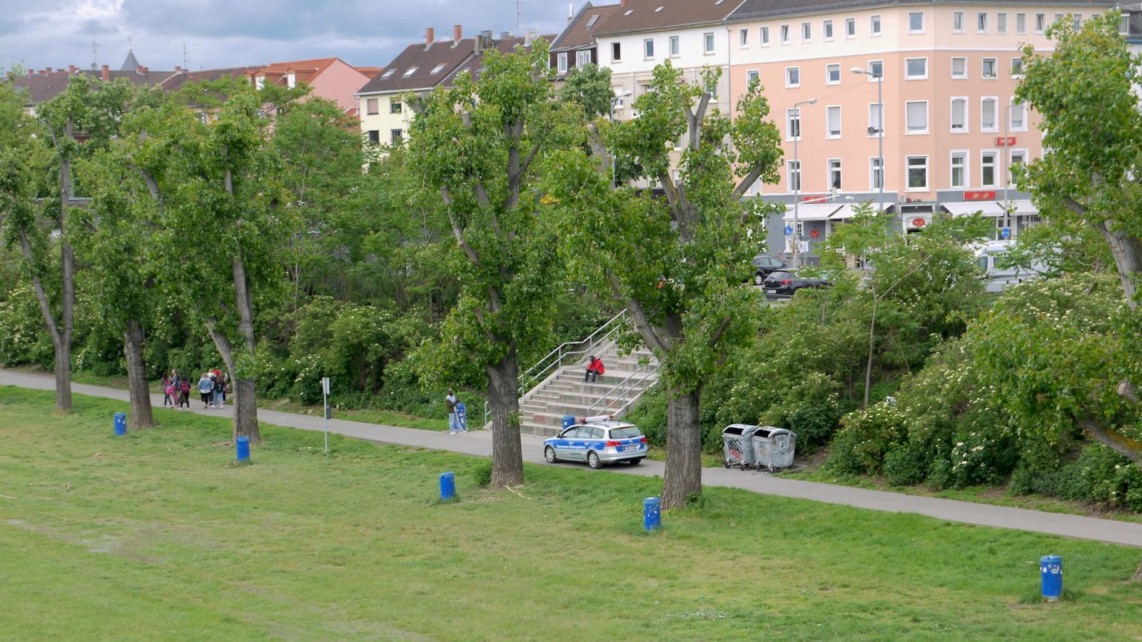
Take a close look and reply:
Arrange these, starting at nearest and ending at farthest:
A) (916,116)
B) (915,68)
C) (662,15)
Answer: (915,68) < (916,116) < (662,15)

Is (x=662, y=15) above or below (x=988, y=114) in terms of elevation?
above

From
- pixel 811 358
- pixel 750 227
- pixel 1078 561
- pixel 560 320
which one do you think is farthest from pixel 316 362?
pixel 1078 561

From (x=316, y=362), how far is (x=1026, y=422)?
96.8 ft

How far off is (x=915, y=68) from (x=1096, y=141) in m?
45.8

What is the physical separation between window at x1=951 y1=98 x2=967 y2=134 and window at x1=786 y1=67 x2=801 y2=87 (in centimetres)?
787

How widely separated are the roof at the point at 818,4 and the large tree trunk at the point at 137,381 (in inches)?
1478

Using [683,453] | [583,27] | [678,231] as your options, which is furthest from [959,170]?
[683,453]

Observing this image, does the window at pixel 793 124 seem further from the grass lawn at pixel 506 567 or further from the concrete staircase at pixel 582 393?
the grass lawn at pixel 506 567

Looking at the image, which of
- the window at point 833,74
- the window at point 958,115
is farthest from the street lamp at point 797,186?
the window at point 958,115

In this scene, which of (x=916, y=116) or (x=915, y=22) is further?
(x=916, y=116)

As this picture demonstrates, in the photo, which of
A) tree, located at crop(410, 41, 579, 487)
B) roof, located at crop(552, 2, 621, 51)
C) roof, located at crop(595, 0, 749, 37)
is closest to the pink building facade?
roof, located at crop(595, 0, 749, 37)

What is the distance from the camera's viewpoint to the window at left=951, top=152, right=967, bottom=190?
62.0m

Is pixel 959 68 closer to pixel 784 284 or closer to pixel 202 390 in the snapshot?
pixel 784 284

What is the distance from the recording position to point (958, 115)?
61594 mm
